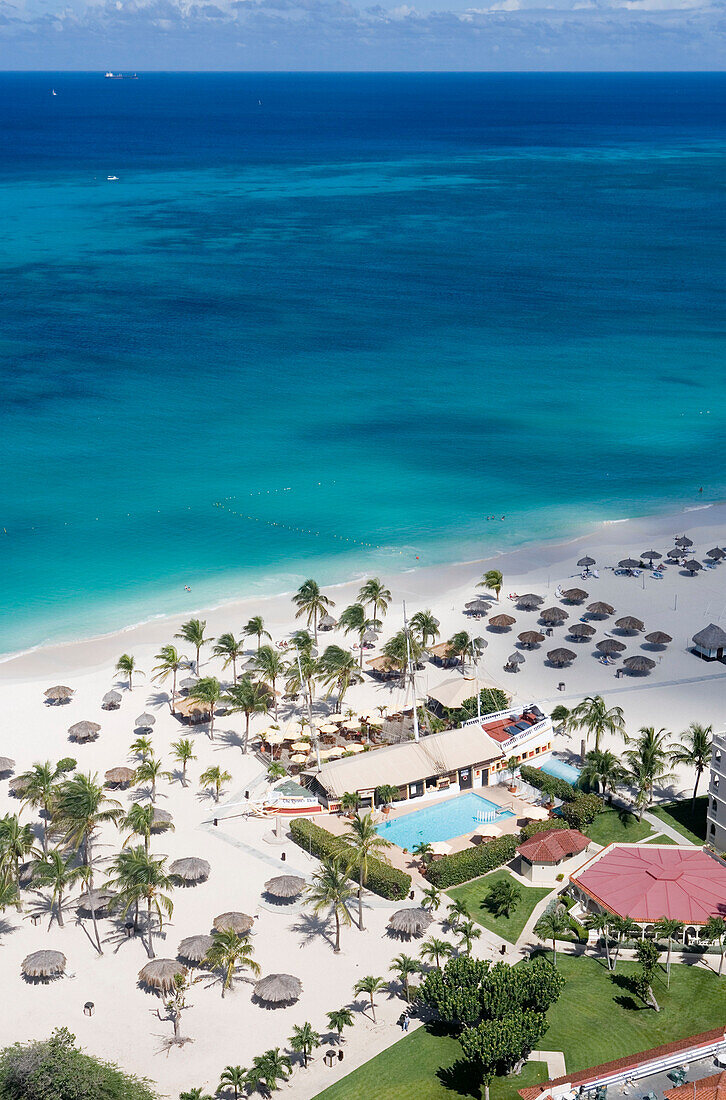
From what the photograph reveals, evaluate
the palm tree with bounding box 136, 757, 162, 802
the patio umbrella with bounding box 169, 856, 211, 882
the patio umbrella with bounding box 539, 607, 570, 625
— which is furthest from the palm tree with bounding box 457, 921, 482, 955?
the patio umbrella with bounding box 539, 607, 570, 625

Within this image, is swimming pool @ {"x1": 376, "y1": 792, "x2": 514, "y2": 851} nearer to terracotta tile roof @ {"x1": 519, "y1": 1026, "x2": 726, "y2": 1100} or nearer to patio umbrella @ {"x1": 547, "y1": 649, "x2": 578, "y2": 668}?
patio umbrella @ {"x1": 547, "y1": 649, "x2": 578, "y2": 668}

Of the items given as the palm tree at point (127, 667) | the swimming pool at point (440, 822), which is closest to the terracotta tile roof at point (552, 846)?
the swimming pool at point (440, 822)

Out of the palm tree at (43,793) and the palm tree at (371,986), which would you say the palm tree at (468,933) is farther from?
the palm tree at (43,793)

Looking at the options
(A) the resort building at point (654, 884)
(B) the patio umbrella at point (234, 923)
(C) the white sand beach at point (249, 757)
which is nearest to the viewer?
(C) the white sand beach at point (249, 757)

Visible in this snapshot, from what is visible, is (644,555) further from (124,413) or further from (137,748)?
(124,413)


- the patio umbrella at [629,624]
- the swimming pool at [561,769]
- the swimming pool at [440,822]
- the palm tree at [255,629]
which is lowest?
the swimming pool at [440,822]

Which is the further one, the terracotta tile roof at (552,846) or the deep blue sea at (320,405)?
the deep blue sea at (320,405)

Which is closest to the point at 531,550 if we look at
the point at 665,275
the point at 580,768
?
the point at 580,768
